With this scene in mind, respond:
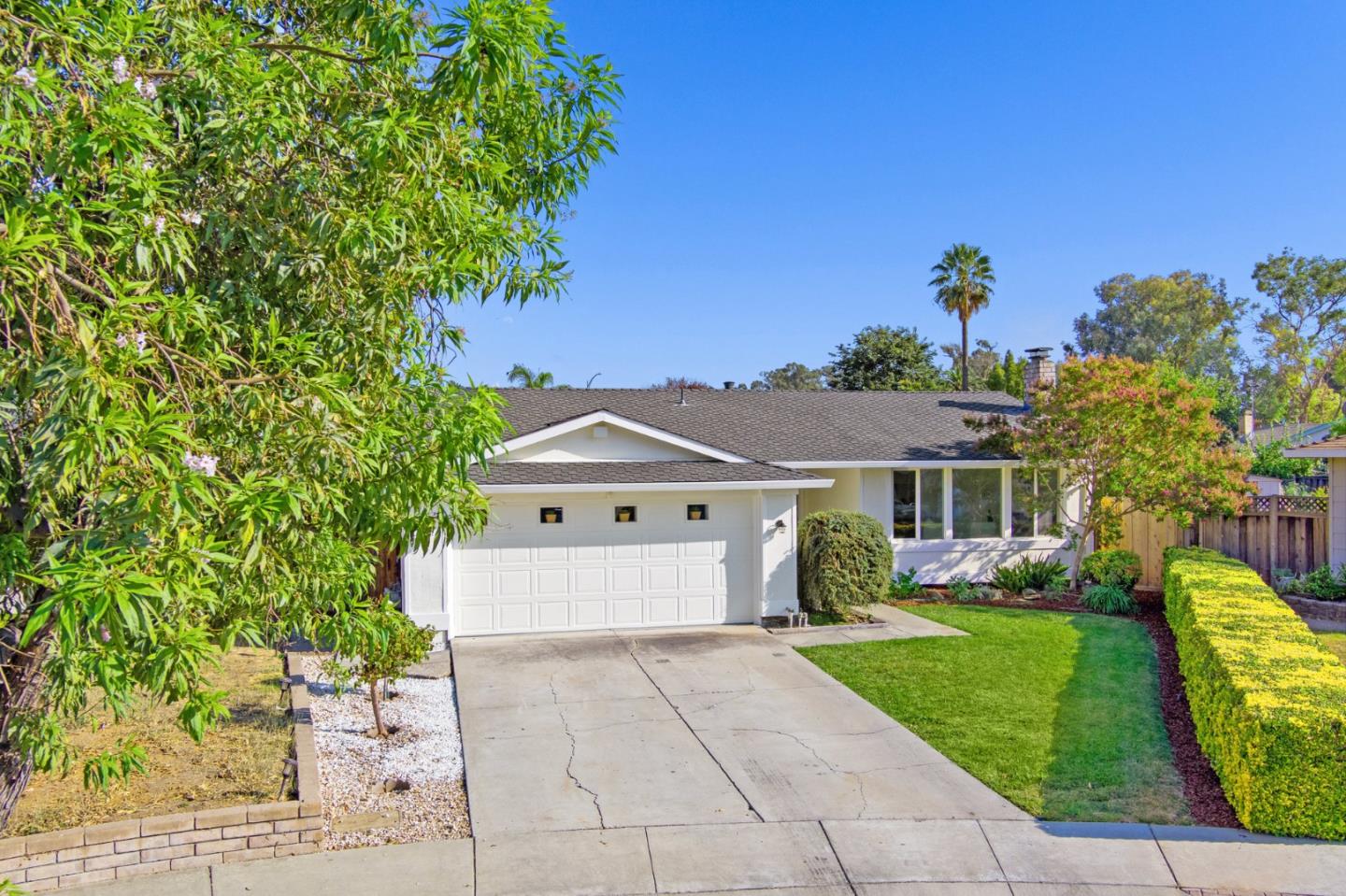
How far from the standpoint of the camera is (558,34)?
5.77 metres

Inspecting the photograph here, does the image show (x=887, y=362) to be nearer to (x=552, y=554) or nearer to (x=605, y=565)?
(x=605, y=565)

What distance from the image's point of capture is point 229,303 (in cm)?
525

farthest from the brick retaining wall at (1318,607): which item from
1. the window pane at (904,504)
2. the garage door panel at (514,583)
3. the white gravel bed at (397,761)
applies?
the white gravel bed at (397,761)

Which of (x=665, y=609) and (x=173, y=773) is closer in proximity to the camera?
(x=173, y=773)

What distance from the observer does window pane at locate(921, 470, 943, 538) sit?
17.7 m

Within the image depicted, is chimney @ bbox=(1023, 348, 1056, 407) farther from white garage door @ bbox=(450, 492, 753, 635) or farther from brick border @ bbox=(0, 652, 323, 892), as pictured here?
brick border @ bbox=(0, 652, 323, 892)

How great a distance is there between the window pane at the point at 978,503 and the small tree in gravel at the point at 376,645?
38.1 feet

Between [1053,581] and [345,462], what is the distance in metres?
15.2

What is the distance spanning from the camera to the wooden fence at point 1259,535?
15578 millimetres

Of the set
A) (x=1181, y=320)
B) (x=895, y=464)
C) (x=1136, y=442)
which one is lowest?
(x=895, y=464)

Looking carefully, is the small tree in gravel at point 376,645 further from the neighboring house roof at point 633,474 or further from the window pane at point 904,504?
the window pane at point 904,504

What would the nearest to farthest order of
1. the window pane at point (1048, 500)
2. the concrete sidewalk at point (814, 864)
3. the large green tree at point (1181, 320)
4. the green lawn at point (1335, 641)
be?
the concrete sidewalk at point (814, 864), the green lawn at point (1335, 641), the window pane at point (1048, 500), the large green tree at point (1181, 320)

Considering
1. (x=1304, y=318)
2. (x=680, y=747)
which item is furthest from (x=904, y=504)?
(x=1304, y=318)

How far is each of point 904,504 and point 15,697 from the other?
1501 centimetres
